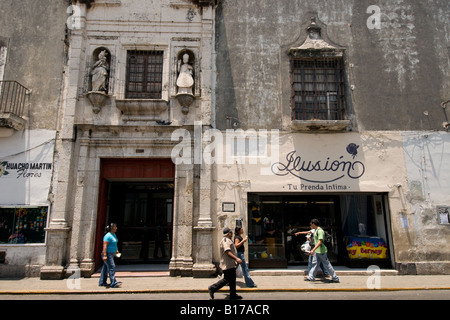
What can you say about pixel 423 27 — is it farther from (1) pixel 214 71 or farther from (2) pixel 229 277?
(2) pixel 229 277

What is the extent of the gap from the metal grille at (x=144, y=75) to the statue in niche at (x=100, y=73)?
0.73 metres

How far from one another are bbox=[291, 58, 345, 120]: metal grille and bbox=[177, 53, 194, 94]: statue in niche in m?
3.52

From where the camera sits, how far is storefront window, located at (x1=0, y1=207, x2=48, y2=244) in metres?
9.60

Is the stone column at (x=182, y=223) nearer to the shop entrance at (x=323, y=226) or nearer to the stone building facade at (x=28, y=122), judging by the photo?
the shop entrance at (x=323, y=226)

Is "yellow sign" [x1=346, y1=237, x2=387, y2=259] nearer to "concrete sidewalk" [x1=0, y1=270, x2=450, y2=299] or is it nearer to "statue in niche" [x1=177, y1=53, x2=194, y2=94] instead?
"concrete sidewalk" [x1=0, y1=270, x2=450, y2=299]

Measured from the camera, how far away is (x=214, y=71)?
1077 centimetres

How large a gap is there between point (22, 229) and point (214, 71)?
8037mm

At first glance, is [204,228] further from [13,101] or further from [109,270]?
[13,101]

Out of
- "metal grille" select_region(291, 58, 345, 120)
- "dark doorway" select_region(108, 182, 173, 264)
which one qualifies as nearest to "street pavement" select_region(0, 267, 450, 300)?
"dark doorway" select_region(108, 182, 173, 264)

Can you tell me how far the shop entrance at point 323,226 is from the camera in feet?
33.1

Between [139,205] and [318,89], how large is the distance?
779cm

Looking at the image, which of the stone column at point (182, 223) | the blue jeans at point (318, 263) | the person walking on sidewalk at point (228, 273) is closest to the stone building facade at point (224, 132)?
the stone column at point (182, 223)

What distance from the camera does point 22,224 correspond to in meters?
9.69
